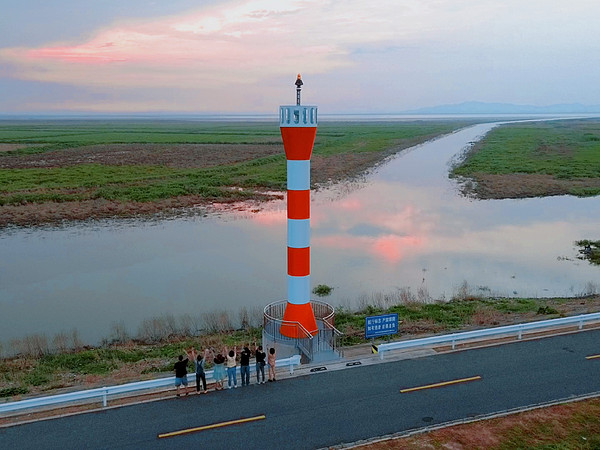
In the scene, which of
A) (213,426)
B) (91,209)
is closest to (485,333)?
(213,426)

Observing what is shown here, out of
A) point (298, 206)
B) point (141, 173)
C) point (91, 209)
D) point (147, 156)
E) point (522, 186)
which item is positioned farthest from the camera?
point (147, 156)

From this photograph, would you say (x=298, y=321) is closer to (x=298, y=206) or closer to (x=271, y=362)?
(x=271, y=362)

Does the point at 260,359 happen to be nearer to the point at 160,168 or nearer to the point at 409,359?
the point at 409,359

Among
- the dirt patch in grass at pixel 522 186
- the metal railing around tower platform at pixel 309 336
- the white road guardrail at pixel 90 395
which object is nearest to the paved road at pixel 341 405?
the white road guardrail at pixel 90 395

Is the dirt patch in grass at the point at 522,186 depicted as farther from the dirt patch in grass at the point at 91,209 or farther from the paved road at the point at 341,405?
the paved road at the point at 341,405

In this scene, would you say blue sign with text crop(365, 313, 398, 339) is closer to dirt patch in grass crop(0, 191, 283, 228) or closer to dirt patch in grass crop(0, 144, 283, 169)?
dirt patch in grass crop(0, 191, 283, 228)

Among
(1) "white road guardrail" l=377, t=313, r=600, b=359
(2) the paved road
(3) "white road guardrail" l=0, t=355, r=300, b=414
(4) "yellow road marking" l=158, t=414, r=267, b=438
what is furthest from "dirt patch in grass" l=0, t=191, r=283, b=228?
(4) "yellow road marking" l=158, t=414, r=267, b=438

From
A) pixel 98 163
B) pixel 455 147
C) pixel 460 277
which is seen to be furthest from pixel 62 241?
pixel 455 147
